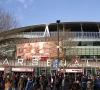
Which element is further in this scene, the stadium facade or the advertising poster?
the advertising poster

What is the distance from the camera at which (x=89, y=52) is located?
6431 cm

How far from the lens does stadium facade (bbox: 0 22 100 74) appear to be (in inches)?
1634

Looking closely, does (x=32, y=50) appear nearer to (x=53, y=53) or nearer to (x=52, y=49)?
(x=53, y=53)

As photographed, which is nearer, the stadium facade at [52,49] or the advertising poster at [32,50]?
the stadium facade at [52,49]

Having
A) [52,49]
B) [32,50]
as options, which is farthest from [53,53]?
[32,50]

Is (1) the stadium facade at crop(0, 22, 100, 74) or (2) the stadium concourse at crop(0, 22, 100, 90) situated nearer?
(2) the stadium concourse at crop(0, 22, 100, 90)

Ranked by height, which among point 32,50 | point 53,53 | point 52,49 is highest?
point 32,50

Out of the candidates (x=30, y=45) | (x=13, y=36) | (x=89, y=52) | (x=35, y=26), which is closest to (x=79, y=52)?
(x=89, y=52)

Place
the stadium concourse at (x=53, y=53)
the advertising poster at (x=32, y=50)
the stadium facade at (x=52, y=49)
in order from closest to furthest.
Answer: the stadium concourse at (x=53, y=53)
the stadium facade at (x=52, y=49)
the advertising poster at (x=32, y=50)

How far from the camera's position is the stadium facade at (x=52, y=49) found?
41.5 meters

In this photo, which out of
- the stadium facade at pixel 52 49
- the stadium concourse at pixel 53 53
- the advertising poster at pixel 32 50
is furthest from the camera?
the advertising poster at pixel 32 50

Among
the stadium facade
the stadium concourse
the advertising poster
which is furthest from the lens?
the advertising poster

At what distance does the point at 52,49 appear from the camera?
48.8 m

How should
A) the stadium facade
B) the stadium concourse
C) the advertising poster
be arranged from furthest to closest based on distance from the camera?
the advertising poster → the stadium facade → the stadium concourse
